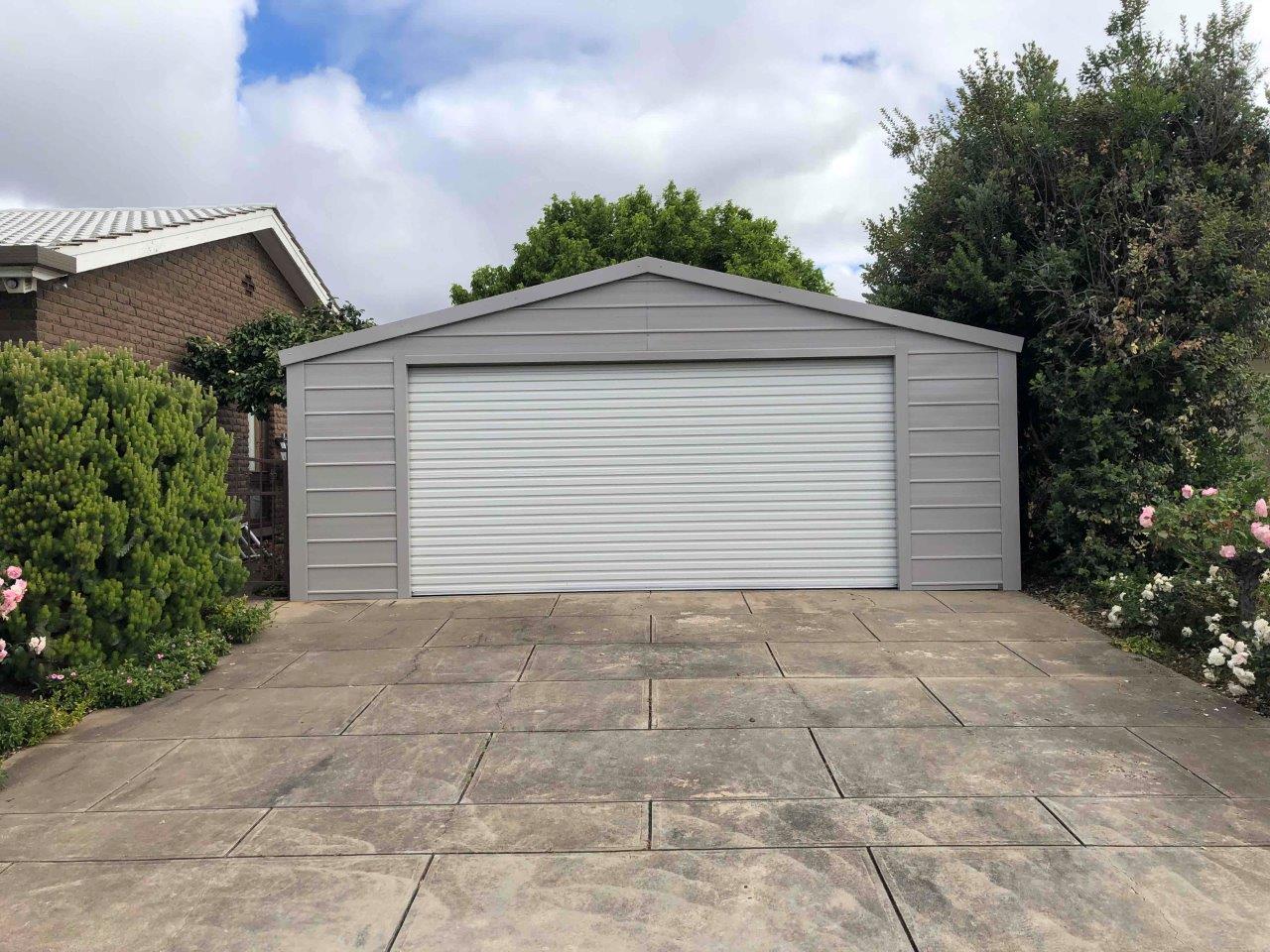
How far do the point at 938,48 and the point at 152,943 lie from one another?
10.6m

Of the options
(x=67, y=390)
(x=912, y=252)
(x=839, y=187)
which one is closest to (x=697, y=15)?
(x=912, y=252)

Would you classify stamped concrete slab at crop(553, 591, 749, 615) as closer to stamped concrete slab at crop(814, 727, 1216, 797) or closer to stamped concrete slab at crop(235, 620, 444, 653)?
stamped concrete slab at crop(235, 620, 444, 653)

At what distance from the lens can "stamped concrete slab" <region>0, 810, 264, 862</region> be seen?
322 centimetres

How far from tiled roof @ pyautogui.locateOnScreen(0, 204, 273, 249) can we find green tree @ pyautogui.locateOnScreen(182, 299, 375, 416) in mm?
1490

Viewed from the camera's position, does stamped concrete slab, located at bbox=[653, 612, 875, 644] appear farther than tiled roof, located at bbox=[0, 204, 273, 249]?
No

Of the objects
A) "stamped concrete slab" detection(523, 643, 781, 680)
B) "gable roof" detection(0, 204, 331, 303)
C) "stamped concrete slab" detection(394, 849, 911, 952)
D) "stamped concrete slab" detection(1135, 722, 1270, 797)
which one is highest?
"gable roof" detection(0, 204, 331, 303)

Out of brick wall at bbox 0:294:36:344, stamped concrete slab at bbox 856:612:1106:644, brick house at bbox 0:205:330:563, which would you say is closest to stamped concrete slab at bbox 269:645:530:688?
stamped concrete slab at bbox 856:612:1106:644

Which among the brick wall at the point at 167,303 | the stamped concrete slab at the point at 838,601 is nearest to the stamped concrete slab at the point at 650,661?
the stamped concrete slab at the point at 838,601

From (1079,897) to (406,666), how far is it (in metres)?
4.41

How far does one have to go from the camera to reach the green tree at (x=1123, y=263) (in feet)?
24.6

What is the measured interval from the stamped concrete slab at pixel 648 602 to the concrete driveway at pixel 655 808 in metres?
1.58

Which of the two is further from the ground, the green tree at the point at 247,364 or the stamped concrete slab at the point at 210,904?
the green tree at the point at 247,364

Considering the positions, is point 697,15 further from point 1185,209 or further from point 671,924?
point 671,924

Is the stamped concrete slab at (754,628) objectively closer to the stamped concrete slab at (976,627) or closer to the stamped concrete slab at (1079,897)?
the stamped concrete slab at (976,627)
